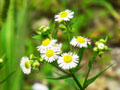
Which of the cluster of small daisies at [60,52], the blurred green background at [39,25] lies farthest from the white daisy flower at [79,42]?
the blurred green background at [39,25]

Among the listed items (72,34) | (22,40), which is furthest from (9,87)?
(72,34)

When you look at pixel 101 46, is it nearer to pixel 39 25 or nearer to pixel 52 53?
pixel 52 53

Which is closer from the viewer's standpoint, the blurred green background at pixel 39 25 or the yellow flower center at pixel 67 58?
the yellow flower center at pixel 67 58

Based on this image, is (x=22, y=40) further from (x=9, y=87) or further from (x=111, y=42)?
(x=111, y=42)

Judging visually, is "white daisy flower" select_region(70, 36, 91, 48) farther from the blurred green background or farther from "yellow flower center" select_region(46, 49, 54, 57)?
the blurred green background

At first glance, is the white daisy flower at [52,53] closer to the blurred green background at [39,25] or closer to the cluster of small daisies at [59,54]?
the cluster of small daisies at [59,54]

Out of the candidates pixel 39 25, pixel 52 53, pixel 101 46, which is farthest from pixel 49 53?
pixel 39 25
